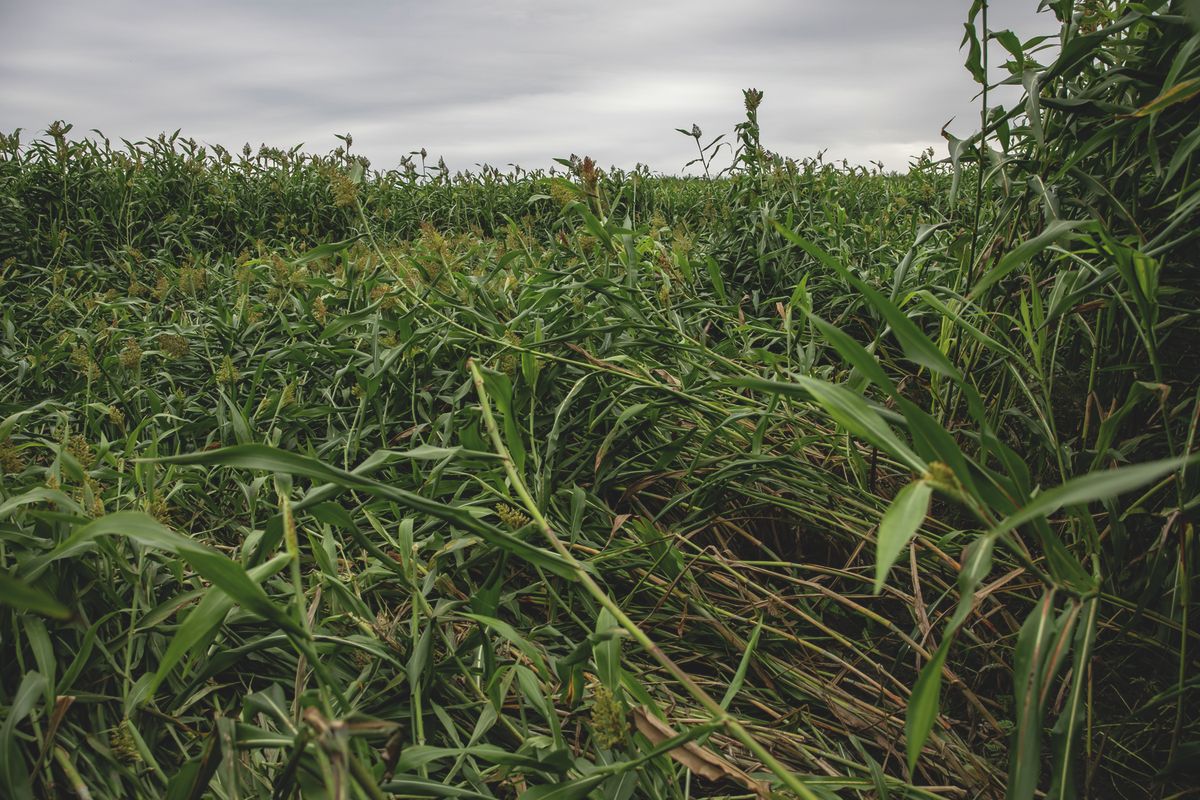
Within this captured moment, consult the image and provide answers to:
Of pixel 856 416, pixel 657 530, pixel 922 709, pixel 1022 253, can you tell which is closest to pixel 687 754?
pixel 922 709

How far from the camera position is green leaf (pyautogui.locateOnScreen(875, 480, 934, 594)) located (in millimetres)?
471

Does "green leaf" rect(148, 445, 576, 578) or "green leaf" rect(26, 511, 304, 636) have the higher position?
"green leaf" rect(148, 445, 576, 578)

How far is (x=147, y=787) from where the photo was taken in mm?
850

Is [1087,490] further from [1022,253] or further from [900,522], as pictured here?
[1022,253]

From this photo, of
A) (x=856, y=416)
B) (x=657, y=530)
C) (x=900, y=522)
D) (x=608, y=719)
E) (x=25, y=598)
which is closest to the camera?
(x=25, y=598)

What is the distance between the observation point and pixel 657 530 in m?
1.30

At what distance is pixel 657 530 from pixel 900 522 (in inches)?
31.7

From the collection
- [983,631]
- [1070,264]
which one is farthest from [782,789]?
[1070,264]

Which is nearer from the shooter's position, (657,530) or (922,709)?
(922,709)

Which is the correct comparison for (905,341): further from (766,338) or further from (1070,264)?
(766,338)

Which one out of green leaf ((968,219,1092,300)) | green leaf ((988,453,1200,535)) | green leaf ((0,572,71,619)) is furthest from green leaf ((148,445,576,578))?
green leaf ((968,219,1092,300))

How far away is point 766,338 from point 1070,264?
3.03 feet

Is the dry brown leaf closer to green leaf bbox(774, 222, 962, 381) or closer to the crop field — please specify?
the crop field

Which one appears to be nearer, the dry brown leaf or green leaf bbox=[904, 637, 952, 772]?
green leaf bbox=[904, 637, 952, 772]
